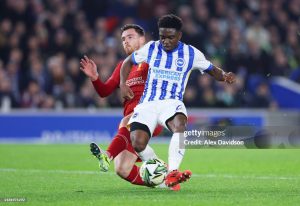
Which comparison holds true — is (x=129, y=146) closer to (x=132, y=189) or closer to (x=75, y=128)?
(x=132, y=189)

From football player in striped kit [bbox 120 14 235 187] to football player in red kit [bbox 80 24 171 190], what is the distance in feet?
1.34

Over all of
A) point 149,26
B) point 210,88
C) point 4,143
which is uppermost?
point 149,26

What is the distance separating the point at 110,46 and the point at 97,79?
10742 mm

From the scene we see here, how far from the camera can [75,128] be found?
1939cm

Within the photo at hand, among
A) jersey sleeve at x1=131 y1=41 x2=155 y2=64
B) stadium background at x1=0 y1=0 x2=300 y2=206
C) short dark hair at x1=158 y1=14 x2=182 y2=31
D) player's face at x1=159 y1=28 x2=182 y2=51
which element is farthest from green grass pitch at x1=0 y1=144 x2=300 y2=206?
short dark hair at x1=158 y1=14 x2=182 y2=31

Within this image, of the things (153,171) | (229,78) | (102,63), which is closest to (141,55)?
(229,78)

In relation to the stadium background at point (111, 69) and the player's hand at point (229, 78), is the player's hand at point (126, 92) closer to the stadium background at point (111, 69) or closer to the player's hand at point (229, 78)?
the player's hand at point (229, 78)

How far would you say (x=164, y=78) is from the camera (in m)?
9.16

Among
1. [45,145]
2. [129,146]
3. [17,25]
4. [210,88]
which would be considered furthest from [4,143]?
[129,146]

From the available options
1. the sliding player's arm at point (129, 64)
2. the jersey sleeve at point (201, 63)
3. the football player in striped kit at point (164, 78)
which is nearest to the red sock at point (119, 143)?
the football player in striped kit at point (164, 78)

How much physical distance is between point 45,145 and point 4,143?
1.11 metres

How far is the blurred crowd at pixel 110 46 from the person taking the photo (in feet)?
63.6

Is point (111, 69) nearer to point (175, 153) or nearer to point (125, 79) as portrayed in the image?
point (125, 79)

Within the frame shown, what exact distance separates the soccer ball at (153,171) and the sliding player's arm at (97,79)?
1169 millimetres
